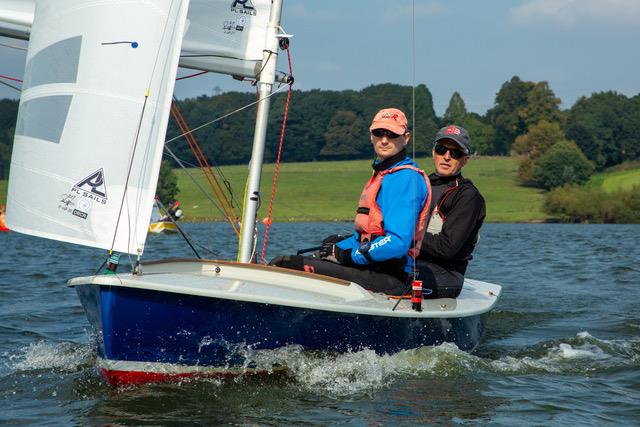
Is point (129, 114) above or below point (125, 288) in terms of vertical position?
above

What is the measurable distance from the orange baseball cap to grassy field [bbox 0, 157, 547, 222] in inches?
1629

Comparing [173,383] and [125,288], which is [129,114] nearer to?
[125,288]

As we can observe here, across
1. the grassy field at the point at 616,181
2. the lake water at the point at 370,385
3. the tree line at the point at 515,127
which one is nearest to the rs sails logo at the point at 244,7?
the lake water at the point at 370,385

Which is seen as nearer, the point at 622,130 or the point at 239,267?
the point at 239,267

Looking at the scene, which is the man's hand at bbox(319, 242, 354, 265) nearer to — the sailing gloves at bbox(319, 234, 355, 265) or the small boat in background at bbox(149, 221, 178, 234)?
the sailing gloves at bbox(319, 234, 355, 265)

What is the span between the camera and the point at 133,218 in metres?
5.66

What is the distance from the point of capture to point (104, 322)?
5.51 metres

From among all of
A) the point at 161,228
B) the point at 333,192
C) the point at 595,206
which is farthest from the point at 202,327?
the point at 333,192

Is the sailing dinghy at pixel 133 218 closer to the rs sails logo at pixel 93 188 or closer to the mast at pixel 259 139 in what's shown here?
the rs sails logo at pixel 93 188

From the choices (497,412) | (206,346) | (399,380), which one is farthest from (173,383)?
(497,412)

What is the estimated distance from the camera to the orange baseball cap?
6277mm

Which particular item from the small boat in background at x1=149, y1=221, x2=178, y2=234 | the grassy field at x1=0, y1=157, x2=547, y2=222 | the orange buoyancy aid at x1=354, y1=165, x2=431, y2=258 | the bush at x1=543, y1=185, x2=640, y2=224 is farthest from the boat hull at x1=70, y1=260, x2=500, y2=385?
the bush at x1=543, y1=185, x2=640, y2=224

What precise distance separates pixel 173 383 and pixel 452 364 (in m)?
2.04

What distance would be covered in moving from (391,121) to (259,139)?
4.03 ft
